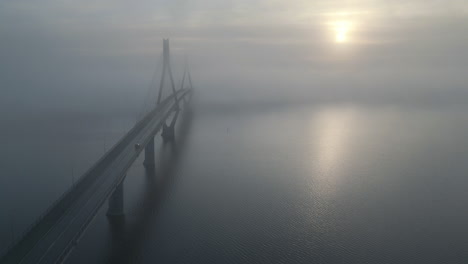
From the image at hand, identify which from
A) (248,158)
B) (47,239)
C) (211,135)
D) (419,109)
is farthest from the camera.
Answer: (419,109)

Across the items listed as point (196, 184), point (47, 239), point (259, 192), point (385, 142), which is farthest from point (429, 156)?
point (47, 239)

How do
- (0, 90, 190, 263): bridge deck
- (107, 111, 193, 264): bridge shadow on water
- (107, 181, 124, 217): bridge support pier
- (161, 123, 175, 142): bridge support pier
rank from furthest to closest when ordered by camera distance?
1. (161, 123, 175, 142): bridge support pier
2. (107, 181, 124, 217): bridge support pier
3. (107, 111, 193, 264): bridge shadow on water
4. (0, 90, 190, 263): bridge deck

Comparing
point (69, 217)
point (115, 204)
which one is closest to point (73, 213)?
point (69, 217)

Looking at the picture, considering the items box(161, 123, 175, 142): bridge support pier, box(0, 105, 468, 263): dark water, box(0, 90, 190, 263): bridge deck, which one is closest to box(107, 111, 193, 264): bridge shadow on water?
box(0, 105, 468, 263): dark water

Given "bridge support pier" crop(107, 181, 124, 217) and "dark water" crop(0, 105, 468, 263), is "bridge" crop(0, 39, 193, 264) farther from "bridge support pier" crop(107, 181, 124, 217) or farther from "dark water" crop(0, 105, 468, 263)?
"dark water" crop(0, 105, 468, 263)

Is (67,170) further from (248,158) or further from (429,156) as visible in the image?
(429,156)

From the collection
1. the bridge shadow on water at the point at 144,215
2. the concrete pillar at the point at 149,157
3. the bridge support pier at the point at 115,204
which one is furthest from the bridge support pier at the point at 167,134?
the bridge support pier at the point at 115,204
